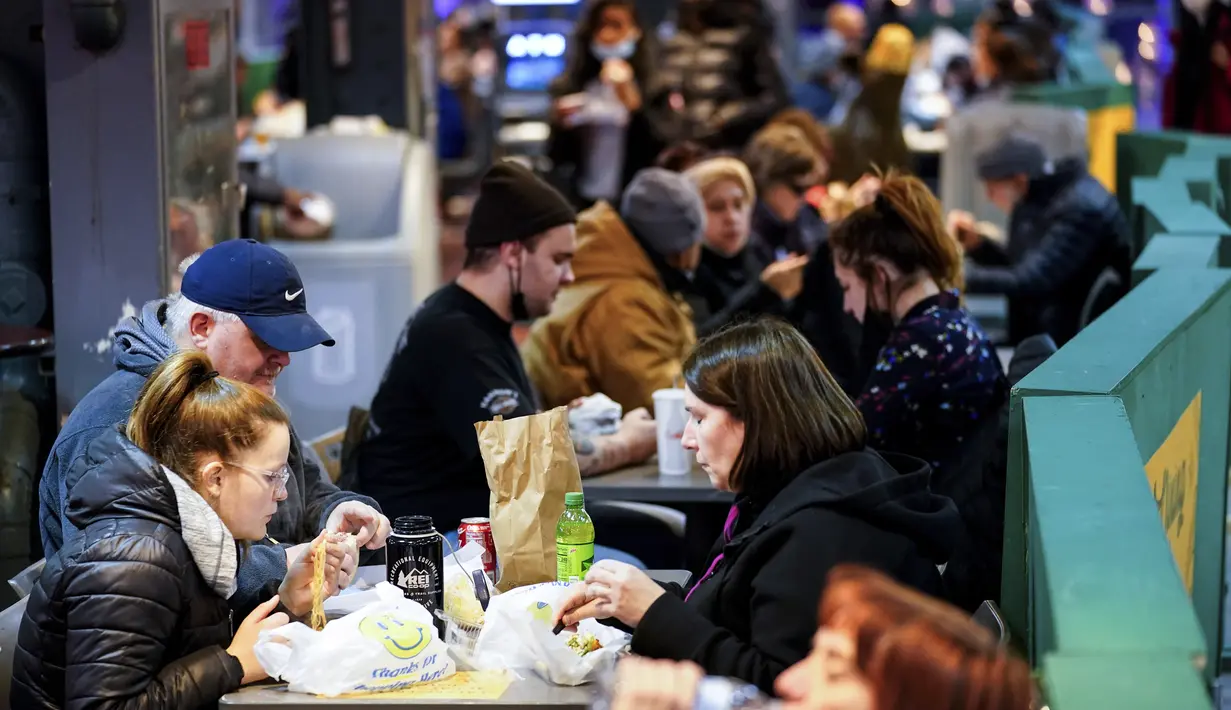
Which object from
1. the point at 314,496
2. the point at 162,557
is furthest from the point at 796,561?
the point at 314,496

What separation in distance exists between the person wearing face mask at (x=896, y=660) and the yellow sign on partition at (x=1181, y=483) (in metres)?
1.63

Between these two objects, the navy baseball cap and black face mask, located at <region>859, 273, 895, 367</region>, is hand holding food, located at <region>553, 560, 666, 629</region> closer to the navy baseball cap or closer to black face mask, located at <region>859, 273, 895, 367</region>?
the navy baseball cap

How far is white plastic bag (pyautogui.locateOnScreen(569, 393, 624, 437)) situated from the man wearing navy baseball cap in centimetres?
131

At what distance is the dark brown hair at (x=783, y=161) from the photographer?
24.3 feet

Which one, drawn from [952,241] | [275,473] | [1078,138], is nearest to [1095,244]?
[1078,138]

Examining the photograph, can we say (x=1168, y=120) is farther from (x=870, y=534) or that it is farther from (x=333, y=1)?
(x=870, y=534)

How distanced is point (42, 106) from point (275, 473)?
2.11 meters

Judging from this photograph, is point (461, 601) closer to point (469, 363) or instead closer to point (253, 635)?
point (253, 635)

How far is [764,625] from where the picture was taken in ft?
8.68

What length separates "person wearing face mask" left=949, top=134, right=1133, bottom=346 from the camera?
6980 mm

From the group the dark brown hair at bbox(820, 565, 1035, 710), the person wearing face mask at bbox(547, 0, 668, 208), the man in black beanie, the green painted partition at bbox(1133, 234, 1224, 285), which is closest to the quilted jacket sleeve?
the dark brown hair at bbox(820, 565, 1035, 710)

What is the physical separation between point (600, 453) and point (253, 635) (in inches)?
73.4

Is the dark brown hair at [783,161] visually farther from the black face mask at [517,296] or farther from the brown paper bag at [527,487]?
the brown paper bag at [527,487]

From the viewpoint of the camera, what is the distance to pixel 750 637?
110 inches
